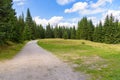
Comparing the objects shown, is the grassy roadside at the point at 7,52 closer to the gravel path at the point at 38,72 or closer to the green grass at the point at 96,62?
the gravel path at the point at 38,72

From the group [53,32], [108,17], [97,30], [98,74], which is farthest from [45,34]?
[98,74]

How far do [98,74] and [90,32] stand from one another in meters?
70.7

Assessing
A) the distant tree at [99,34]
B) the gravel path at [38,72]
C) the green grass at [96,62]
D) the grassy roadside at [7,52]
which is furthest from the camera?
the distant tree at [99,34]

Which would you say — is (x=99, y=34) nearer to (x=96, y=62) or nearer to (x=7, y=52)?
(x=7, y=52)

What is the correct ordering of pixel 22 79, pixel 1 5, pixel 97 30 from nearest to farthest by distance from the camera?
pixel 22 79 < pixel 1 5 < pixel 97 30

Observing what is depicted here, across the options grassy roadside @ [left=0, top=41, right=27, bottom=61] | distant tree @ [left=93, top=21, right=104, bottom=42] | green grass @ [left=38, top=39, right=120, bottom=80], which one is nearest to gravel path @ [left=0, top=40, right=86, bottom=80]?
green grass @ [left=38, top=39, right=120, bottom=80]

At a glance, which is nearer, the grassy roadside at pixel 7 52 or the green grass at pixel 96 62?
the green grass at pixel 96 62

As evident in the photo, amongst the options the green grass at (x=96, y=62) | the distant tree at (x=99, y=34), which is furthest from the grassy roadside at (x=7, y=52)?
the distant tree at (x=99, y=34)

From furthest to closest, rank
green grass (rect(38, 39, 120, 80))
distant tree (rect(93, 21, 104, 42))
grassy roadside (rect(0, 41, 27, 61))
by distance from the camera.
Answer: distant tree (rect(93, 21, 104, 42)), grassy roadside (rect(0, 41, 27, 61)), green grass (rect(38, 39, 120, 80))

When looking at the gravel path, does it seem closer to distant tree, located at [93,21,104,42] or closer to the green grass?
the green grass

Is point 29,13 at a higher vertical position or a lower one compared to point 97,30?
higher

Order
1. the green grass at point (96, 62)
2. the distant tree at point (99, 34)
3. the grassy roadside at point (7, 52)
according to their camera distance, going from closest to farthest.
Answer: the green grass at point (96, 62)
the grassy roadside at point (7, 52)
the distant tree at point (99, 34)

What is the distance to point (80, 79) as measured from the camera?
859cm

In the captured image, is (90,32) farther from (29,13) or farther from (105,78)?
(105,78)
